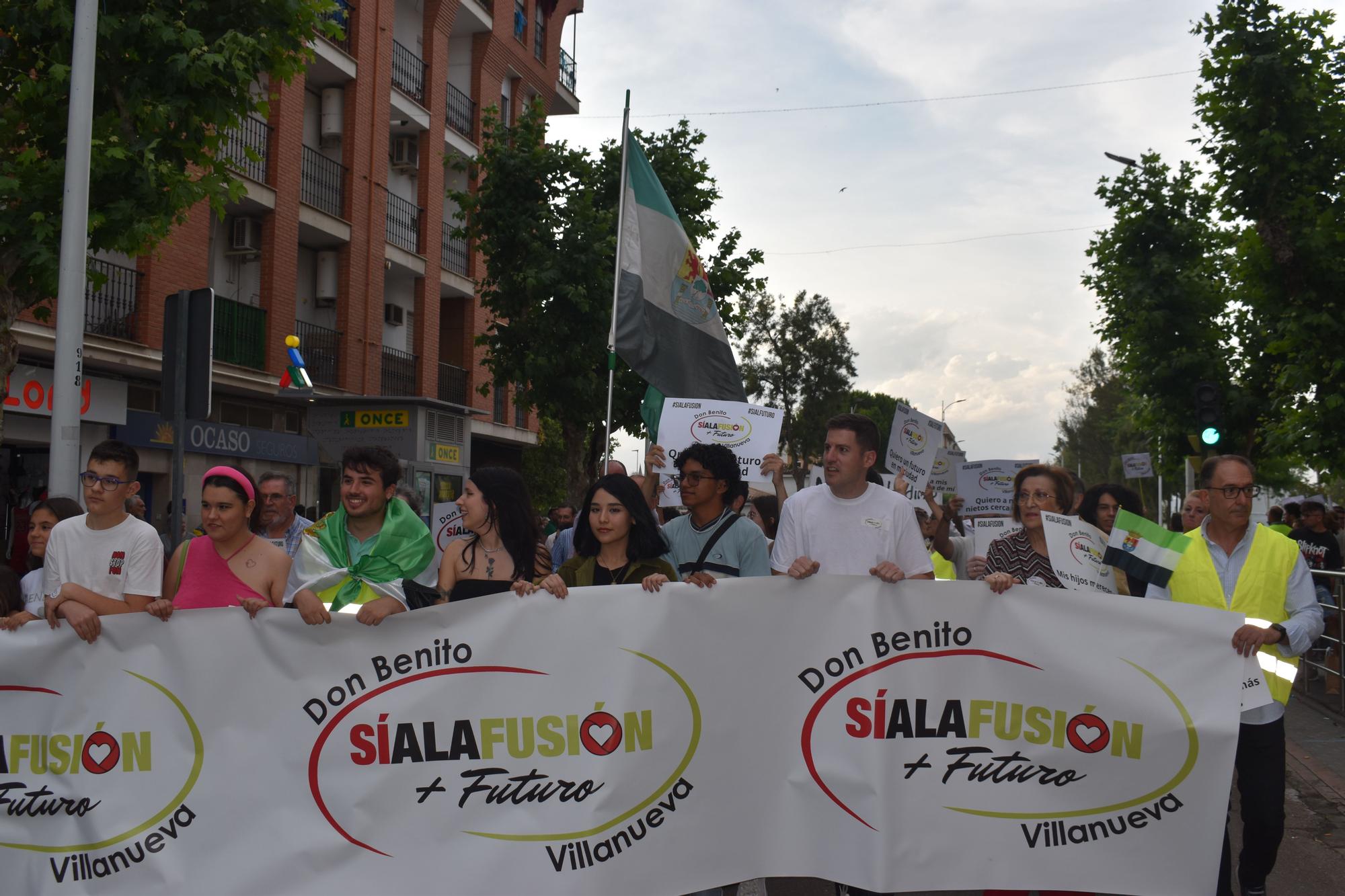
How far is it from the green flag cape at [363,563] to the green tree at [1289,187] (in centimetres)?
1484

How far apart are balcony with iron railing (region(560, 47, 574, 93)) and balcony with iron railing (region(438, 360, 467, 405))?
10.6 meters

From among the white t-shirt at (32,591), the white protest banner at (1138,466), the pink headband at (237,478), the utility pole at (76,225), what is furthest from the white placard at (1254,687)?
the white protest banner at (1138,466)

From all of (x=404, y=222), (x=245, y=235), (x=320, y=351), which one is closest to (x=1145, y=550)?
(x=245, y=235)

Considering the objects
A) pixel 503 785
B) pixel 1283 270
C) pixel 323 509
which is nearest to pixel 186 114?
pixel 503 785

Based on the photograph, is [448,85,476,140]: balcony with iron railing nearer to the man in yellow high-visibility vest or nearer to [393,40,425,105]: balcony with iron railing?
[393,40,425,105]: balcony with iron railing

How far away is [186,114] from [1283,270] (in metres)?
14.2

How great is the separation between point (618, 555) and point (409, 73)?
2560cm

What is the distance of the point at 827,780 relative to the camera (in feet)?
15.3

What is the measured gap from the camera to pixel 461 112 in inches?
1215

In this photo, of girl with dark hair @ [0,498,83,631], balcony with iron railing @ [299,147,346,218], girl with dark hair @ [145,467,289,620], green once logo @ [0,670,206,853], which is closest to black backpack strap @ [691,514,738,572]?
girl with dark hair @ [145,467,289,620]

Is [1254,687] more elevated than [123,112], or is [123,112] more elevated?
[123,112]

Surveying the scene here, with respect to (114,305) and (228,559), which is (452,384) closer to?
(114,305)

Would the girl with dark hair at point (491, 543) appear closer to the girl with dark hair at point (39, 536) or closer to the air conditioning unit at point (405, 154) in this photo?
the girl with dark hair at point (39, 536)

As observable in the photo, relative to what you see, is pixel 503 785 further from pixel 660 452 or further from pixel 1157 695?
pixel 660 452
